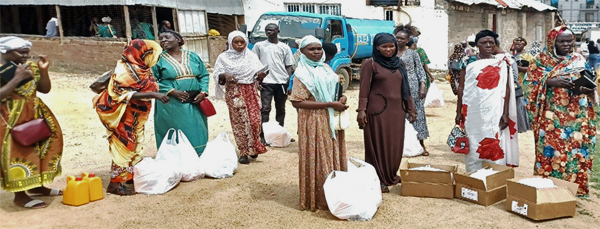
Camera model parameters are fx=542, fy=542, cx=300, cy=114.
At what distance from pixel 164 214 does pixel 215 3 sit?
1404 cm

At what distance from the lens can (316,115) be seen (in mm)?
4453

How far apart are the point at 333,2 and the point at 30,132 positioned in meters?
15.2

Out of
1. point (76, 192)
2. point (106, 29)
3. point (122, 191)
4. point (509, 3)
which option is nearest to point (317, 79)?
point (122, 191)

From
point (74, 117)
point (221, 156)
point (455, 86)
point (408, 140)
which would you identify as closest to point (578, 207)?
point (408, 140)

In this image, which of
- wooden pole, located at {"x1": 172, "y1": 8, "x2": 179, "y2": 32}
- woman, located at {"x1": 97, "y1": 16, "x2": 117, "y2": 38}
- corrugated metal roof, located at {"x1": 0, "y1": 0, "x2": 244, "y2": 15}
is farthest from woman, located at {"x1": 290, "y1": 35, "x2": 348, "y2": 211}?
wooden pole, located at {"x1": 172, "y1": 8, "x2": 179, "y2": 32}

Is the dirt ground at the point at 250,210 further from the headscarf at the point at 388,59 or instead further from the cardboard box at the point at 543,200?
the headscarf at the point at 388,59

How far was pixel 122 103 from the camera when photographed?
16.5 ft

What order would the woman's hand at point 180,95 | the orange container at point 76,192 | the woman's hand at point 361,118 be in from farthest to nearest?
the woman's hand at point 180,95 < the orange container at point 76,192 < the woman's hand at point 361,118

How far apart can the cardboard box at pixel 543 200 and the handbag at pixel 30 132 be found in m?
3.99

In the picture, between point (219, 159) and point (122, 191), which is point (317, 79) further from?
point (122, 191)

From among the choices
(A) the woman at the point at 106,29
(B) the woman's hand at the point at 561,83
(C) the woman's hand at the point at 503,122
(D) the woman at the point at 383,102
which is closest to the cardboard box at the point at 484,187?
(C) the woman's hand at the point at 503,122

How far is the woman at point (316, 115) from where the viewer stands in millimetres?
4402

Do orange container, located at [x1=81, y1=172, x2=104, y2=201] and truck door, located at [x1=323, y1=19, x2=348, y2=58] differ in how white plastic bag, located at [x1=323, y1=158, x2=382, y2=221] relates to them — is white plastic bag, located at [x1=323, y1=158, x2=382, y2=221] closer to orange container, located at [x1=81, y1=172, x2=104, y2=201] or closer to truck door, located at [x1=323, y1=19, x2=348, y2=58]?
orange container, located at [x1=81, y1=172, x2=104, y2=201]

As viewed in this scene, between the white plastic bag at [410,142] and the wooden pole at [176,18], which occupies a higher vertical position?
the wooden pole at [176,18]
